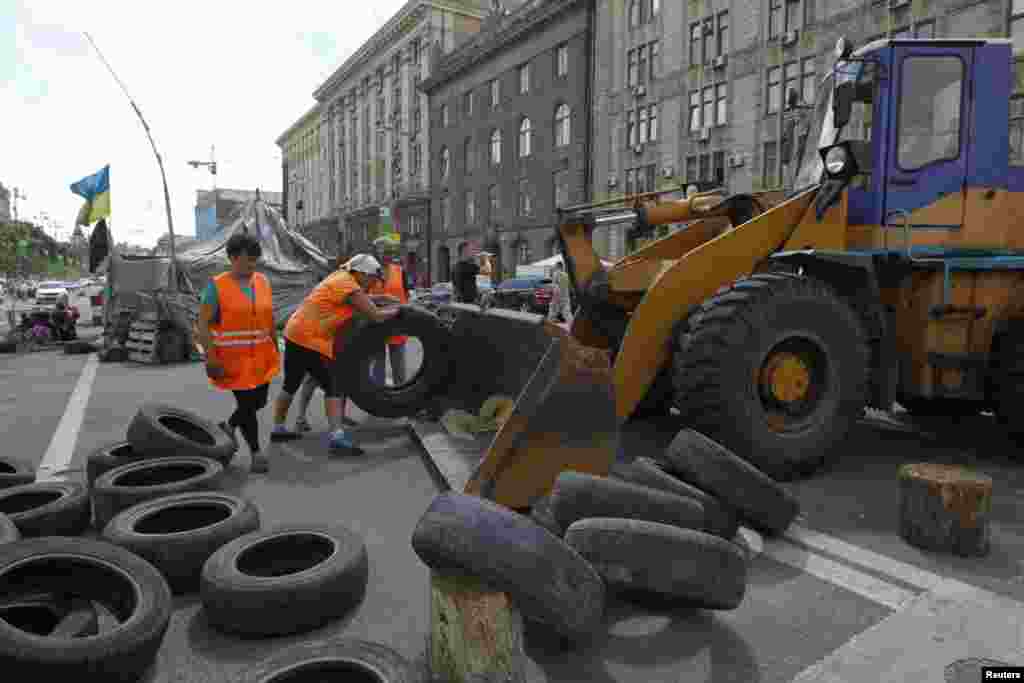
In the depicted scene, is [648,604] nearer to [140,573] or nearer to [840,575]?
[840,575]

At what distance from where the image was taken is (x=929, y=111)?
6.00 metres

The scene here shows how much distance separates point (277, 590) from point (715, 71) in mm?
36443

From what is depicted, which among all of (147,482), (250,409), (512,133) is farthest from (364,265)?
(512,133)

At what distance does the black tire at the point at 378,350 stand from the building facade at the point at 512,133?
125 ft

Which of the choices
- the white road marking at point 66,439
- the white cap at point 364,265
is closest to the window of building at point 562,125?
the white road marking at point 66,439

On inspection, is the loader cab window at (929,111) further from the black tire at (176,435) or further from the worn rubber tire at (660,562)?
the black tire at (176,435)

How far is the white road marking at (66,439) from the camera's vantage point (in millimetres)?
6358

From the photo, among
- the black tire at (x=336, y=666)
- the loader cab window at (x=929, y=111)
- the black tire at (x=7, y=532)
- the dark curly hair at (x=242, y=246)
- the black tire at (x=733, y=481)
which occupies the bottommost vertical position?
the black tire at (x=336, y=666)

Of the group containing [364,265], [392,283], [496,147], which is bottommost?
[392,283]

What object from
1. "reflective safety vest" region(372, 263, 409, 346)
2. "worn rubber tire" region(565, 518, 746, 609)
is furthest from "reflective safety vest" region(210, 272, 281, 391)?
"worn rubber tire" region(565, 518, 746, 609)

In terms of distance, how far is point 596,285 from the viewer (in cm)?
645

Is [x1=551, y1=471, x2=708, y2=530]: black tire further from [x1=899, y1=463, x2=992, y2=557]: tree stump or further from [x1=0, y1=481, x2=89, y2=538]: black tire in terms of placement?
[x1=0, y1=481, x2=89, y2=538]: black tire

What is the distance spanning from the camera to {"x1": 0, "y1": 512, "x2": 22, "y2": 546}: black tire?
3.73m

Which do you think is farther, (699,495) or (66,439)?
(66,439)
